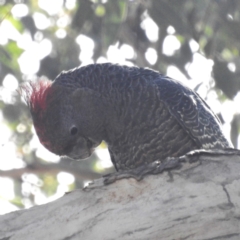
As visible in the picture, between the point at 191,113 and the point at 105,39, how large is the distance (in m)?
1.07

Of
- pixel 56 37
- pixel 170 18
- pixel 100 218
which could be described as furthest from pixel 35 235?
pixel 56 37

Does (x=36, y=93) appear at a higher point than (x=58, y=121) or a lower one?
higher

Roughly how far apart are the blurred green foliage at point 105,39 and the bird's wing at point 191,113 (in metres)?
0.79

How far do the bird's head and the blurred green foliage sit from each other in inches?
34.6

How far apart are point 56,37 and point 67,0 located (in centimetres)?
67

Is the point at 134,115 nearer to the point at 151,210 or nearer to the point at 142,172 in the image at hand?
the point at 142,172

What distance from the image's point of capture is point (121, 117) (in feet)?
11.8

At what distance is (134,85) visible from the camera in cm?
361

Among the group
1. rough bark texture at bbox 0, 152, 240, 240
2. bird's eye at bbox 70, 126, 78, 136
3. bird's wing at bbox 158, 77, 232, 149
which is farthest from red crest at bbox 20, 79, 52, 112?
rough bark texture at bbox 0, 152, 240, 240

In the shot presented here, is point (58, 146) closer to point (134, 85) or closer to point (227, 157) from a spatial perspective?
point (134, 85)

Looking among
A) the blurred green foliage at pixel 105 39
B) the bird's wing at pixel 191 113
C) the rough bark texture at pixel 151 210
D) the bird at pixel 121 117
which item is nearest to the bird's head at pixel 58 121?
the bird at pixel 121 117

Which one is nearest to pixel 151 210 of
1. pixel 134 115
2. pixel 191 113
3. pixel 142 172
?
pixel 142 172

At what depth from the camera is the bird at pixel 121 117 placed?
3.49 meters

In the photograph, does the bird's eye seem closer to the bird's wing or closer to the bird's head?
the bird's head
